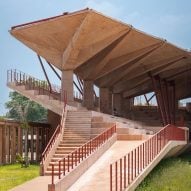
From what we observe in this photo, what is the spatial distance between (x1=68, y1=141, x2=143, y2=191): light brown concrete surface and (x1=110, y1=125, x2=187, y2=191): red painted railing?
13.8 inches

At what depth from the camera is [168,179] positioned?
17.2 meters

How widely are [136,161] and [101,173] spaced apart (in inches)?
51.7

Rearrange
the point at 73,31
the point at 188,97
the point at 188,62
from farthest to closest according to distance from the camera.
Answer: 1. the point at 188,97
2. the point at 188,62
3. the point at 73,31

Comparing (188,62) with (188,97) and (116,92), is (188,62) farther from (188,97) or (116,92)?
(188,97)

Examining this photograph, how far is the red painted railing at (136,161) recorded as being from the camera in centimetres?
1333

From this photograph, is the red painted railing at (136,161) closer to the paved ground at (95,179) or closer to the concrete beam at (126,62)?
the paved ground at (95,179)

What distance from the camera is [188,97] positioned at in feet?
199

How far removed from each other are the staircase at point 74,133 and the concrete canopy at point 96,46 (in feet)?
21.0

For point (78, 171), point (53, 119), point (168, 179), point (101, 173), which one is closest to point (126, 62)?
point (53, 119)

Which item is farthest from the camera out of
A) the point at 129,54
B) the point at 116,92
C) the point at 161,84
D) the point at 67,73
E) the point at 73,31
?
the point at 116,92

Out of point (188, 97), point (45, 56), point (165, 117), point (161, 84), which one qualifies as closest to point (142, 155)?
point (45, 56)

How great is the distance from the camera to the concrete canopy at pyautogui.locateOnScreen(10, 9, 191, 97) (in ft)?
96.5

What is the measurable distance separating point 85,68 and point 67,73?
5.07m

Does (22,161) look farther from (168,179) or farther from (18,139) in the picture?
(168,179)
